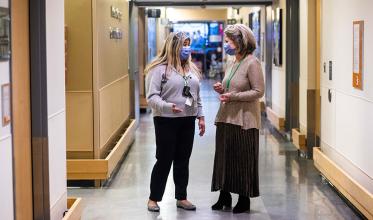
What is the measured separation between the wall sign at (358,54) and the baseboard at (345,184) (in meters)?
0.87

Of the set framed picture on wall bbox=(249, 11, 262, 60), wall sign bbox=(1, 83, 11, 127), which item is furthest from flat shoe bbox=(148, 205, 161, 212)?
framed picture on wall bbox=(249, 11, 262, 60)

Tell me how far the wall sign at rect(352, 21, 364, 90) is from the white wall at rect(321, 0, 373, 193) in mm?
73

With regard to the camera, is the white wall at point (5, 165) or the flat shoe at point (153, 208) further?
the flat shoe at point (153, 208)

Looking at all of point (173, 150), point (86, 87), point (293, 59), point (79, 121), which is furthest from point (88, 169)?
point (293, 59)

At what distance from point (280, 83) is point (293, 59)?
149cm

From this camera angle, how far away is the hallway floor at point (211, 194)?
5.88 meters

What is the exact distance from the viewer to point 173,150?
5797 mm

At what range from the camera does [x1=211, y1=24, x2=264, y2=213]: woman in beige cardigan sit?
223 inches

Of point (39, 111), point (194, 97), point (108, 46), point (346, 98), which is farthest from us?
point (108, 46)

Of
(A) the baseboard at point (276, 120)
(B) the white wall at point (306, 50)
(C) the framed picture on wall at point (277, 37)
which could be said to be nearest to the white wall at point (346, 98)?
(B) the white wall at point (306, 50)

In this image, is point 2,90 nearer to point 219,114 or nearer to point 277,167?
point 219,114

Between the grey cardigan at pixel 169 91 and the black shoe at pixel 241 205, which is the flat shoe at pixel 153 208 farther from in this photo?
the grey cardigan at pixel 169 91

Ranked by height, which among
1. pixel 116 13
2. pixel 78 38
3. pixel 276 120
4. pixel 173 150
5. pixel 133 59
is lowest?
pixel 276 120

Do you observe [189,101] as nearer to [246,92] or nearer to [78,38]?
[246,92]
